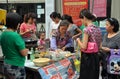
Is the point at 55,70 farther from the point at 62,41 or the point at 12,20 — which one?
the point at 12,20

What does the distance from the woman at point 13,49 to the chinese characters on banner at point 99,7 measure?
3199mm

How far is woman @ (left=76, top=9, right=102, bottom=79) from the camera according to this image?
139 inches

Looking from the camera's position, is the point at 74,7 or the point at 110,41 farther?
the point at 74,7

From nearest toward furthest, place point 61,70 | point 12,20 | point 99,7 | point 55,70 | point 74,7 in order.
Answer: point 12,20 < point 55,70 < point 61,70 < point 99,7 < point 74,7

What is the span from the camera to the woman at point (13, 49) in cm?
285

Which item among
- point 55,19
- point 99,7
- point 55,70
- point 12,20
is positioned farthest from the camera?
point 99,7

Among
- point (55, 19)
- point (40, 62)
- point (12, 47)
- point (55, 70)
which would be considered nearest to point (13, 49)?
point (12, 47)

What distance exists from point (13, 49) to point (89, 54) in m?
1.22

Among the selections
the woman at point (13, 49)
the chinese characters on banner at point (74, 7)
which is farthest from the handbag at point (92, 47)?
the chinese characters on banner at point (74, 7)

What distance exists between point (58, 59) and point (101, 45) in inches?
25.4

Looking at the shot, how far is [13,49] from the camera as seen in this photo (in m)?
2.88

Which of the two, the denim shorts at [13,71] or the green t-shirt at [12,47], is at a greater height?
the green t-shirt at [12,47]

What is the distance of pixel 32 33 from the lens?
4414 mm

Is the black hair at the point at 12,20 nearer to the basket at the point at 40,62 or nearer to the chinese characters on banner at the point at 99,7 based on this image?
the basket at the point at 40,62
